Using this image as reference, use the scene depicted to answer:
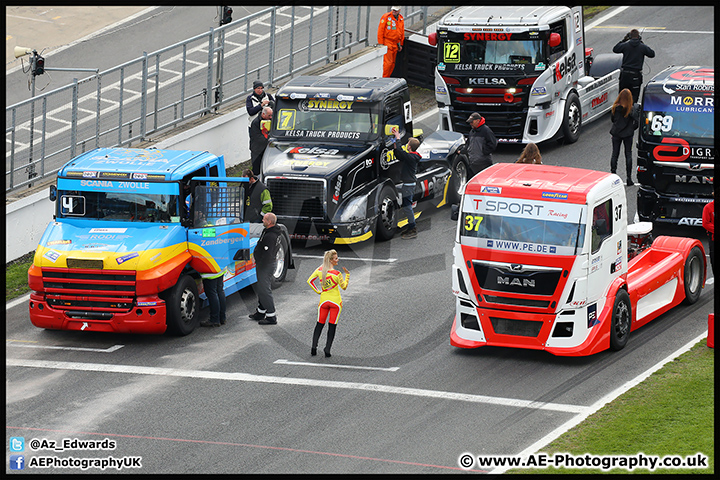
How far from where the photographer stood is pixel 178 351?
15.6 m

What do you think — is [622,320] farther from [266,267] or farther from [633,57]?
[633,57]

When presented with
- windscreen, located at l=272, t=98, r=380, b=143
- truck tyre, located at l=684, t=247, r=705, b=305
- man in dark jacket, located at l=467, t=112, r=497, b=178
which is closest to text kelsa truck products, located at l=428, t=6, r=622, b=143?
man in dark jacket, located at l=467, t=112, r=497, b=178

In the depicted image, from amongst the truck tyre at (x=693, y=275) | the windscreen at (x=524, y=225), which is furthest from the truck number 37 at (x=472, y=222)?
the truck tyre at (x=693, y=275)

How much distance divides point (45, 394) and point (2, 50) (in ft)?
22.8

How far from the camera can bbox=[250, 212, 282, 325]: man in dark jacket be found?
16.3 meters

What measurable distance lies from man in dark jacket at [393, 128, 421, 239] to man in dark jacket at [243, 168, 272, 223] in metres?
2.74

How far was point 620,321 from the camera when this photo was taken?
1467 centimetres

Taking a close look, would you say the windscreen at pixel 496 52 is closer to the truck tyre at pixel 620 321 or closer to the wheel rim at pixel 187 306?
the truck tyre at pixel 620 321

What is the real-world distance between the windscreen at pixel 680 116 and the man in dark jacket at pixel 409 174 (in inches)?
160

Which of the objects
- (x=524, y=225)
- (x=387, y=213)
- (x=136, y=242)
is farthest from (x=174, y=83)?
(x=524, y=225)

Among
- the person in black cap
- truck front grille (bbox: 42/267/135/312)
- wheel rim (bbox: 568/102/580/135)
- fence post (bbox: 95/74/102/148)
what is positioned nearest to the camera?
truck front grille (bbox: 42/267/135/312)

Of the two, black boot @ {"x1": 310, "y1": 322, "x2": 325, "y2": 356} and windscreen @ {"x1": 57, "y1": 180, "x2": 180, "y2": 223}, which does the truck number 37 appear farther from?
windscreen @ {"x1": 57, "y1": 180, "x2": 180, "y2": 223}

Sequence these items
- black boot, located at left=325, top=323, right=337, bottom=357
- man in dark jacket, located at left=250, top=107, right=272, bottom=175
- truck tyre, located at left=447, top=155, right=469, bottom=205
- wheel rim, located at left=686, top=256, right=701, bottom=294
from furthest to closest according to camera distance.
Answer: man in dark jacket, located at left=250, top=107, right=272, bottom=175
truck tyre, located at left=447, top=155, right=469, bottom=205
wheel rim, located at left=686, top=256, right=701, bottom=294
black boot, located at left=325, top=323, right=337, bottom=357

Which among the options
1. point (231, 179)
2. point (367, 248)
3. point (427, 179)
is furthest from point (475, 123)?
point (231, 179)
